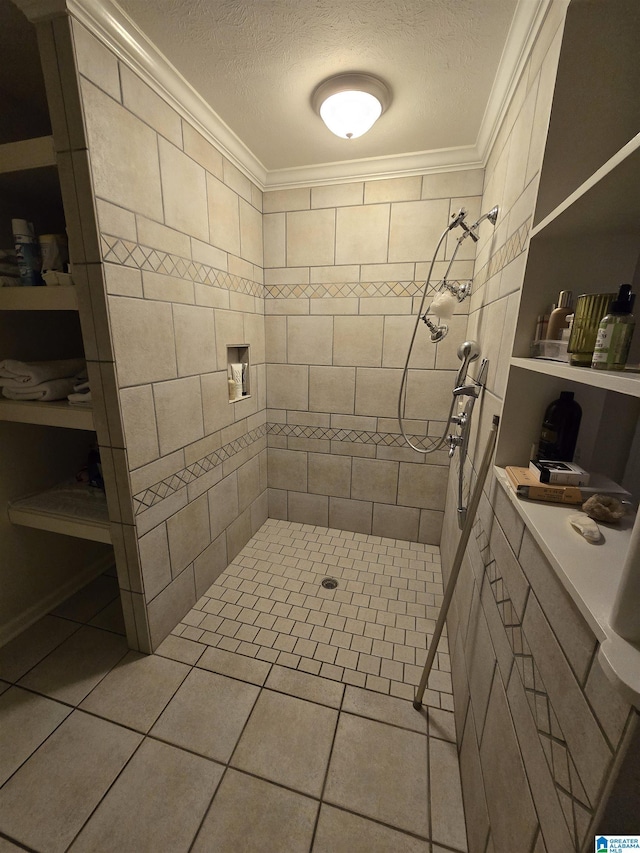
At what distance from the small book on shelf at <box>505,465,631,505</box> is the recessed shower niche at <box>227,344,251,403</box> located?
4.76 ft

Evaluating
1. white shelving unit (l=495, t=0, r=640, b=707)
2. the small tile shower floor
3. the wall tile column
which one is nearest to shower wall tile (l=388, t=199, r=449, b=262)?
the wall tile column

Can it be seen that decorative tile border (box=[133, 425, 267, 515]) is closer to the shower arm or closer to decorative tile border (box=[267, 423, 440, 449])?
decorative tile border (box=[267, 423, 440, 449])

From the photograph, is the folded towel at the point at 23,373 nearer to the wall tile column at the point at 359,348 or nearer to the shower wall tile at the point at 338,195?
the wall tile column at the point at 359,348

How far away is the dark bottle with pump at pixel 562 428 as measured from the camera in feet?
2.66

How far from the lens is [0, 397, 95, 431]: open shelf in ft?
3.83

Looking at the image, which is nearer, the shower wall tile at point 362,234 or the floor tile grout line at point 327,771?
the floor tile grout line at point 327,771

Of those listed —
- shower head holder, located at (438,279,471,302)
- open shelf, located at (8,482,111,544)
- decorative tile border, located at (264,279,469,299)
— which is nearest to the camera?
open shelf, located at (8,482,111,544)

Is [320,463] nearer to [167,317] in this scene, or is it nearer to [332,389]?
[332,389]

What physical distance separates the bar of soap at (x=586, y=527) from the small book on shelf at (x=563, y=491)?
0.23 ft

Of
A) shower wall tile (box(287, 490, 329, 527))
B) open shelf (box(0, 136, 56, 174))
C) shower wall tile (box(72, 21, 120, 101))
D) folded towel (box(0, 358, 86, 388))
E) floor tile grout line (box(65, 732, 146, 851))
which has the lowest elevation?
floor tile grout line (box(65, 732, 146, 851))

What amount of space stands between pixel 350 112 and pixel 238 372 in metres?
1.22

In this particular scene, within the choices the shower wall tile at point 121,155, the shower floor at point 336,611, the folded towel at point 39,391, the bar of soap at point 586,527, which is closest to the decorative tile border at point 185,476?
the folded towel at point 39,391

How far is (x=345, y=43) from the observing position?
1056mm

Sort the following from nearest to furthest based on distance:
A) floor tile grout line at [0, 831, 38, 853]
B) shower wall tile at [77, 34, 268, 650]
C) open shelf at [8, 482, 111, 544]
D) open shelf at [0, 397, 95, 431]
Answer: floor tile grout line at [0, 831, 38, 853], shower wall tile at [77, 34, 268, 650], open shelf at [0, 397, 95, 431], open shelf at [8, 482, 111, 544]
